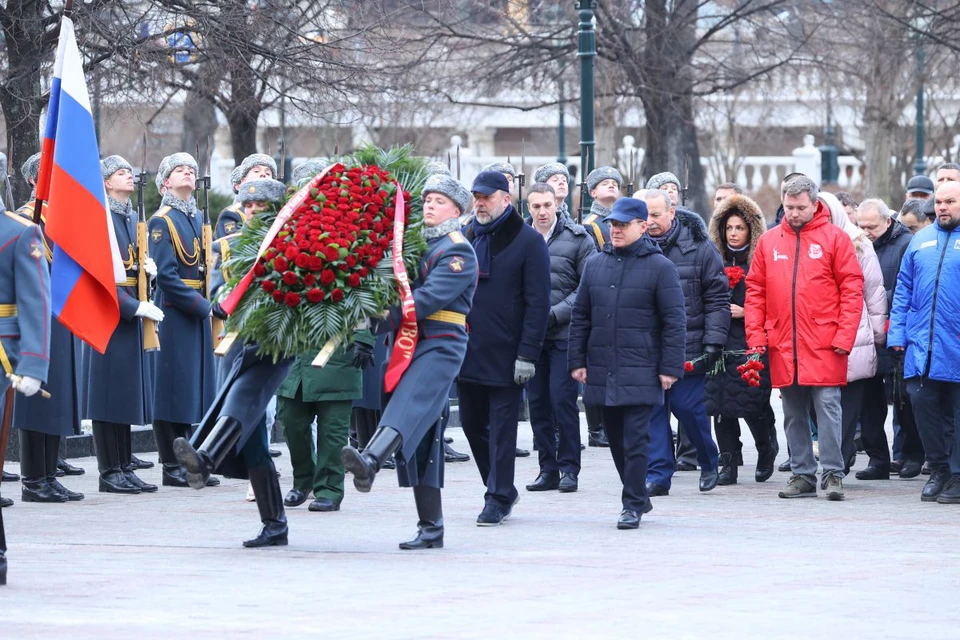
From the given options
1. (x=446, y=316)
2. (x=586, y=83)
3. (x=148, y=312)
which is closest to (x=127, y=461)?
(x=148, y=312)

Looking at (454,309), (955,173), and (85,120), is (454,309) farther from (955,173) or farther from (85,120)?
(955,173)

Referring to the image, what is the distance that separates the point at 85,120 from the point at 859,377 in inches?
211

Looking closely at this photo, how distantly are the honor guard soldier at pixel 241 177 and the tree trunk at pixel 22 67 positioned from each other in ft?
9.53

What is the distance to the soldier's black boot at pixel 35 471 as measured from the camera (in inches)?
448

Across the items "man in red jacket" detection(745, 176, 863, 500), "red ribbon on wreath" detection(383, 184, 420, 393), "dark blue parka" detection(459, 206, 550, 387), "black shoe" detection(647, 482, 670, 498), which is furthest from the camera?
"black shoe" detection(647, 482, 670, 498)

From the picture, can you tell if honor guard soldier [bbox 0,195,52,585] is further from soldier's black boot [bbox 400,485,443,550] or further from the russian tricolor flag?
soldier's black boot [bbox 400,485,443,550]

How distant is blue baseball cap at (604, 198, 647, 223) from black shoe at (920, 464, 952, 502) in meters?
2.63

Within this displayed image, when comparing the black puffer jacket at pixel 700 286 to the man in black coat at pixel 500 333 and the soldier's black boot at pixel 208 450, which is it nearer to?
the man in black coat at pixel 500 333

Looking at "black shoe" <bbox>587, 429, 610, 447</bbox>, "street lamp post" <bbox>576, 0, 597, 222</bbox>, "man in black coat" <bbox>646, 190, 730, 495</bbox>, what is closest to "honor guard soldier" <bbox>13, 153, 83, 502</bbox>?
"man in black coat" <bbox>646, 190, 730, 495</bbox>

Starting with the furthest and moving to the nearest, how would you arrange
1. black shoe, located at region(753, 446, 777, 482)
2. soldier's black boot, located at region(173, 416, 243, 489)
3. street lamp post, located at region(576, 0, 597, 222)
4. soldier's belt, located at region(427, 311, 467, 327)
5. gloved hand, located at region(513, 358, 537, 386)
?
street lamp post, located at region(576, 0, 597, 222)
black shoe, located at region(753, 446, 777, 482)
gloved hand, located at region(513, 358, 537, 386)
soldier's belt, located at region(427, 311, 467, 327)
soldier's black boot, located at region(173, 416, 243, 489)

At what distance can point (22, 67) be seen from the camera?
1444 centimetres

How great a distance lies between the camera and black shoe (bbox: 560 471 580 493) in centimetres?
1186

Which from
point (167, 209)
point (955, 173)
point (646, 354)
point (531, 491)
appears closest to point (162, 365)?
point (167, 209)

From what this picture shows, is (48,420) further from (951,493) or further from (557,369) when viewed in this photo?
(951,493)
